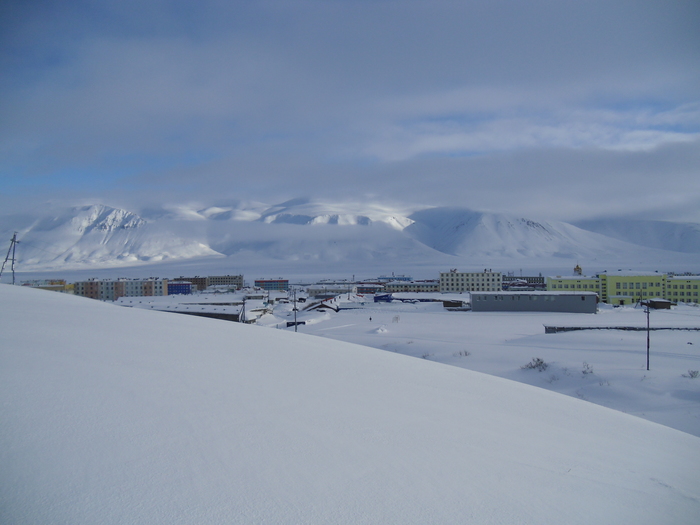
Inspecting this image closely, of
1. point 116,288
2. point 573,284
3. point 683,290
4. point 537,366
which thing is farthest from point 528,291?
point 116,288

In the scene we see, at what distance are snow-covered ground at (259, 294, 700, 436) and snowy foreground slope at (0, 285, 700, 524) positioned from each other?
6.99 meters

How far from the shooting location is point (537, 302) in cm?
3712

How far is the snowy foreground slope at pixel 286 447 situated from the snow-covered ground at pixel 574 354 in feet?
22.9

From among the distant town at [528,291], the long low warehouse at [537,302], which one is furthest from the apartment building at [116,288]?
the long low warehouse at [537,302]

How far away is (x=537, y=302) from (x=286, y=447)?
38168mm

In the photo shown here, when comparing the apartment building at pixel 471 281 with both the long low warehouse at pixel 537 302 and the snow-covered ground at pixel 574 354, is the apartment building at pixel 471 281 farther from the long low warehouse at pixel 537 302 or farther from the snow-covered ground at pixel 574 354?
the snow-covered ground at pixel 574 354

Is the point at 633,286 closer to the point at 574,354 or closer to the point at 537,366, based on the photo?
the point at 574,354

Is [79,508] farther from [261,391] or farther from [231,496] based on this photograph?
[261,391]

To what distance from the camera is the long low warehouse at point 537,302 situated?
36.0m

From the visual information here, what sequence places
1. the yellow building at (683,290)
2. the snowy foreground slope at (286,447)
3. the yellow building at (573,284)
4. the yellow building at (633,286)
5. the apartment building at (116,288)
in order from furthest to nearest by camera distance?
the apartment building at (116,288) → the yellow building at (573,284) → the yellow building at (683,290) → the yellow building at (633,286) → the snowy foreground slope at (286,447)

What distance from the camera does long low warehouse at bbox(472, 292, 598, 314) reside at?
118 ft

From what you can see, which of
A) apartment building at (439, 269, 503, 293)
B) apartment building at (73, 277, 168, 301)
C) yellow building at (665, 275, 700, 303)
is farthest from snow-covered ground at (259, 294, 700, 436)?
apartment building at (73, 277, 168, 301)

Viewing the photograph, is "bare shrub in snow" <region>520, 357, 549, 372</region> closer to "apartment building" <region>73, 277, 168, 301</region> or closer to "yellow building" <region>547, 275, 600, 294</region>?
"yellow building" <region>547, 275, 600, 294</region>

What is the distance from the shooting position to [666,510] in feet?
9.40
